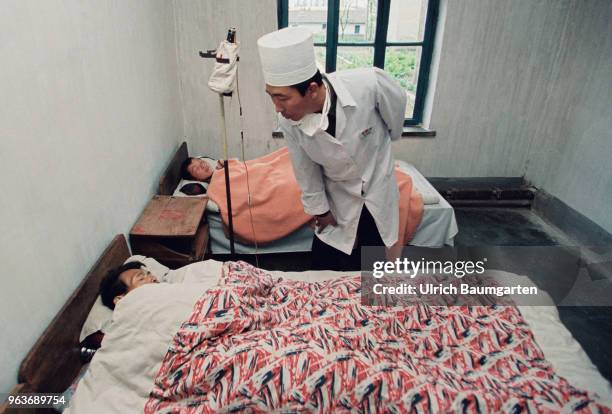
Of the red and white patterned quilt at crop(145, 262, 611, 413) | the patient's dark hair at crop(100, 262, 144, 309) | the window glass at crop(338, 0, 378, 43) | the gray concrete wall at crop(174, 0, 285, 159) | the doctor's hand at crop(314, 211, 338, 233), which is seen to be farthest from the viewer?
the window glass at crop(338, 0, 378, 43)

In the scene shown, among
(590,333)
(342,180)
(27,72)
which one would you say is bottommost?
(590,333)

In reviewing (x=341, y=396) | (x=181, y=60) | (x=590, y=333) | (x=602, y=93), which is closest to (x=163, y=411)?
(x=341, y=396)

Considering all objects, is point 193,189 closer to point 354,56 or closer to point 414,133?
point 354,56

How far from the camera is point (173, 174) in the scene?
2.81m

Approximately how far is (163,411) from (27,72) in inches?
46.2

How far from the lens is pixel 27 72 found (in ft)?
4.10

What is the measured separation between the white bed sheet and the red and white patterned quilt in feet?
0.19

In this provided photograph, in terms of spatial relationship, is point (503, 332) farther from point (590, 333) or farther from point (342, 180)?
point (590, 333)

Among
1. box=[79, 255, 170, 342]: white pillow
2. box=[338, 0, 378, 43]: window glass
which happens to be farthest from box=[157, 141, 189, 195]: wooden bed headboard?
box=[338, 0, 378, 43]: window glass

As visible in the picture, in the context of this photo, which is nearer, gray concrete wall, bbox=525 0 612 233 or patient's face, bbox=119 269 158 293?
patient's face, bbox=119 269 158 293

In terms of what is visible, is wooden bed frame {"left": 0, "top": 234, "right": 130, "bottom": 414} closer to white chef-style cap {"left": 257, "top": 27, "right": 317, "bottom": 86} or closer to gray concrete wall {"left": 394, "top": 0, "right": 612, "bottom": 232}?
white chef-style cap {"left": 257, "top": 27, "right": 317, "bottom": 86}

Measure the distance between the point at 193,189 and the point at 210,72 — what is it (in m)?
1.16

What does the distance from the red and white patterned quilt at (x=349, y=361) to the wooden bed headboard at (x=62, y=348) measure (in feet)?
1.28

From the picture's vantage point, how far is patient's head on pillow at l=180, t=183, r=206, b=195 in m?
2.73
